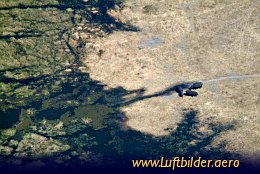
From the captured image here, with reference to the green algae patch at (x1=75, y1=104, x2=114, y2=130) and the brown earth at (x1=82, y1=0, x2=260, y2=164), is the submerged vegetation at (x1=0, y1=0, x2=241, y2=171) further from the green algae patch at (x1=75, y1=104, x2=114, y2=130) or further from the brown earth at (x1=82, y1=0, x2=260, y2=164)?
the brown earth at (x1=82, y1=0, x2=260, y2=164)

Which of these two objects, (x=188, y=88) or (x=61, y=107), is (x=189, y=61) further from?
(x=61, y=107)

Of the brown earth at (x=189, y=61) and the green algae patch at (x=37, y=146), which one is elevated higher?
the brown earth at (x=189, y=61)

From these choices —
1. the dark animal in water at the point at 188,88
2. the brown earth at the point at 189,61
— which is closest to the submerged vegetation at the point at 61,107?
the brown earth at the point at 189,61

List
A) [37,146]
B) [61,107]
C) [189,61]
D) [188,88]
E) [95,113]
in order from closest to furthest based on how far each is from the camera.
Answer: [37,146] < [95,113] < [61,107] < [188,88] < [189,61]

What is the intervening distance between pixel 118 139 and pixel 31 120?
330 cm

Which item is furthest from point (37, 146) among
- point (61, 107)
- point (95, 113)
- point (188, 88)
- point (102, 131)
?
point (188, 88)

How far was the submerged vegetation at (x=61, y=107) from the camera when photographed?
510 inches

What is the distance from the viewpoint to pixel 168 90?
15.9m

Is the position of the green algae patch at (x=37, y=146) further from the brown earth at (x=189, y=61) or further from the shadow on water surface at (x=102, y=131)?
the brown earth at (x=189, y=61)

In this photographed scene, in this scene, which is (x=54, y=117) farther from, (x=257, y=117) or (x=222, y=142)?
(x=257, y=117)

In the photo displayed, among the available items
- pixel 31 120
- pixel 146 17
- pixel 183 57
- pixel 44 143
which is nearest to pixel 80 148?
pixel 44 143

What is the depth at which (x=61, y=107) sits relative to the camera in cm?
1470

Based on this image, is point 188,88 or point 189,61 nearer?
point 188,88

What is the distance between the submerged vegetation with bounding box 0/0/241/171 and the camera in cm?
1295
